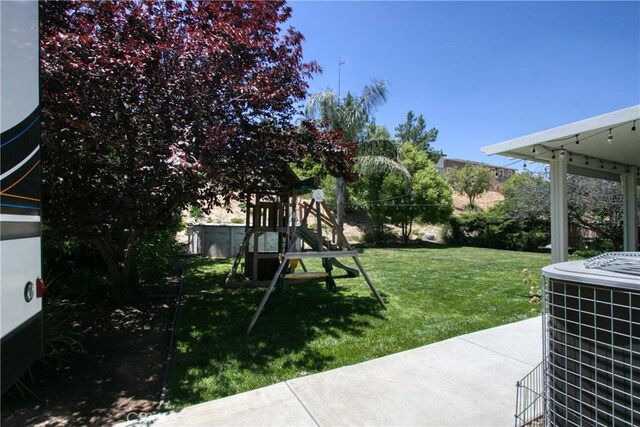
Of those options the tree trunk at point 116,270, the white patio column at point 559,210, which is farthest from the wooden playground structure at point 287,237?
the white patio column at point 559,210

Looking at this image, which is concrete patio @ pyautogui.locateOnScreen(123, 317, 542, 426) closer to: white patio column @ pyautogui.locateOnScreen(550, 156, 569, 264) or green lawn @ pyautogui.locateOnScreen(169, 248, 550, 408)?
green lawn @ pyautogui.locateOnScreen(169, 248, 550, 408)

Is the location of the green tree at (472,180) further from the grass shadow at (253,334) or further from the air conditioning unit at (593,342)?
the air conditioning unit at (593,342)

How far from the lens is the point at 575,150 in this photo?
7.95 meters

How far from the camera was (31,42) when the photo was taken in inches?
82.9

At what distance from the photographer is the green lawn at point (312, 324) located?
3.79 m

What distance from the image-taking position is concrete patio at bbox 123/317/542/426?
2.80 meters

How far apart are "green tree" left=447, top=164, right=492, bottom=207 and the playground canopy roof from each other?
1172 inches

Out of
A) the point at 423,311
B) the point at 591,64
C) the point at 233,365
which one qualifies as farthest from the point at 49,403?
the point at 591,64

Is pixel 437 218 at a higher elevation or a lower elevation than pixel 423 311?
higher

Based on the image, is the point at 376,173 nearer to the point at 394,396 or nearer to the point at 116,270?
the point at 116,270

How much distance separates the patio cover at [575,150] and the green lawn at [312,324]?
1.71 metres

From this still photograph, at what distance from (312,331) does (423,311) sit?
6.41 ft

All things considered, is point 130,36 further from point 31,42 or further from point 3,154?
point 3,154

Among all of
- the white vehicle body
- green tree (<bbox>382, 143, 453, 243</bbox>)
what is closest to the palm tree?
green tree (<bbox>382, 143, 453, 243</bbox>)
